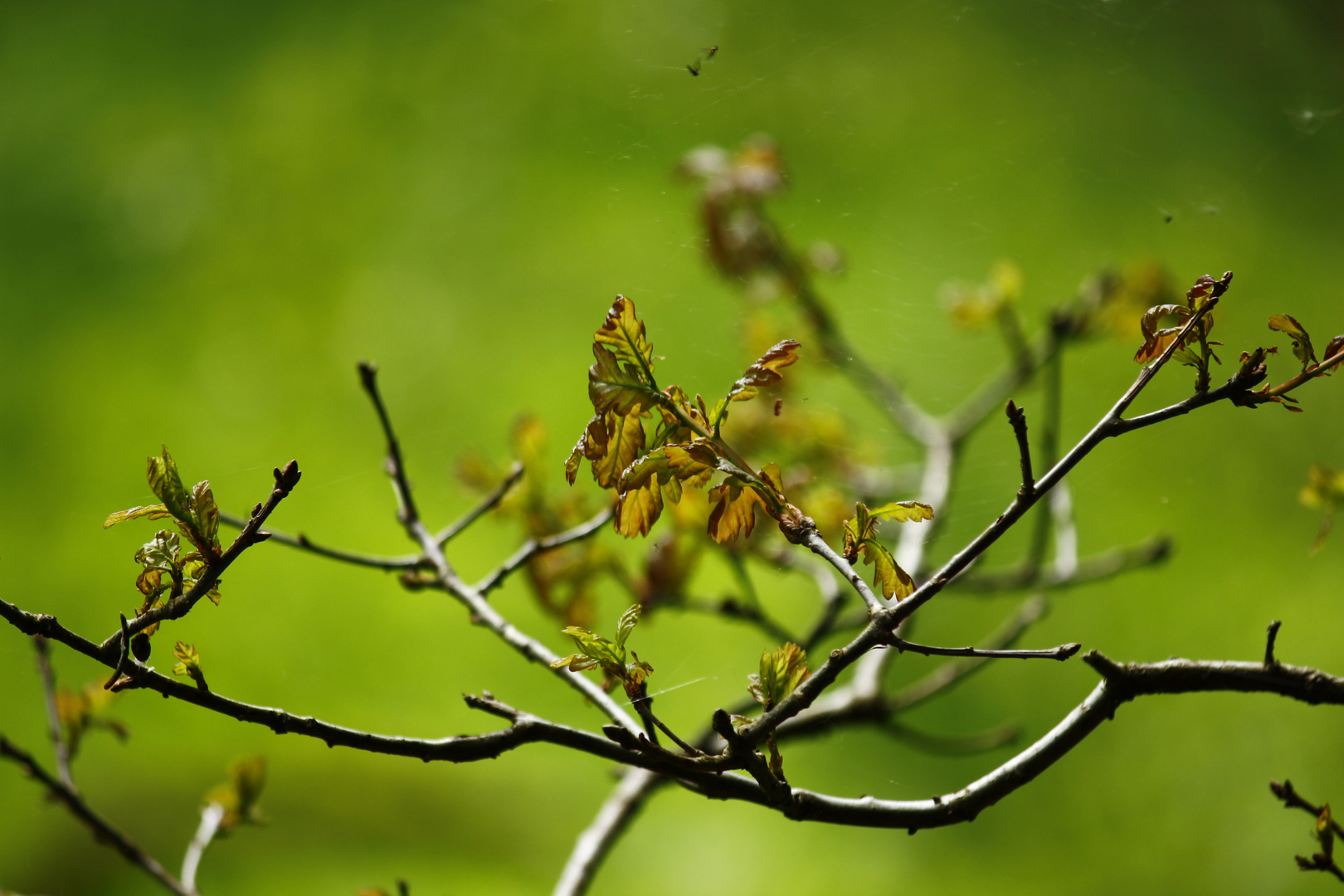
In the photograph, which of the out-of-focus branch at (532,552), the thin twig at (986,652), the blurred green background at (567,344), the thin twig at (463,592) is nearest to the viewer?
the thin twig at (986,652)

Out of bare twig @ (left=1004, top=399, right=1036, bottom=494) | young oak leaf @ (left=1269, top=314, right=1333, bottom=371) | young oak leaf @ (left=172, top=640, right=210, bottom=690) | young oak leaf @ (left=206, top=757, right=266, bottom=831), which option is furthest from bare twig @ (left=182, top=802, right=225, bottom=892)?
young oak leaf @ (left=1269, top=314, right=1333, bottom=371)

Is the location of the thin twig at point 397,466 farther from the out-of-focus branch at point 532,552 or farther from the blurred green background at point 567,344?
the blurred green background at point 567,344

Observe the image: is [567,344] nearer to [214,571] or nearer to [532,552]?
[532,552]

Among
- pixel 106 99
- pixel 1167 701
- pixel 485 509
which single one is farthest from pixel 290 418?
pixel 1167 701

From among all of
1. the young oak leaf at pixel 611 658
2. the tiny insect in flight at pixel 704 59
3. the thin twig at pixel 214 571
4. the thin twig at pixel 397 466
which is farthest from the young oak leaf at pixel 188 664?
the tiny insect in flight at pixel 704 59

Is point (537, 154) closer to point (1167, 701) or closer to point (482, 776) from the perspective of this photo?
point (482, 776)

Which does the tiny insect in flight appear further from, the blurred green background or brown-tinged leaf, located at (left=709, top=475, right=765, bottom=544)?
the blurred green background
